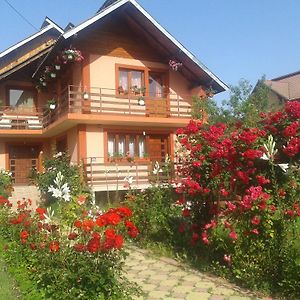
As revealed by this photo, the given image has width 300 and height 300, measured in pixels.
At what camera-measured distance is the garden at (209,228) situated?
4.44m

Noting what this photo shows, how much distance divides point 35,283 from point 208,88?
1533 centimetres

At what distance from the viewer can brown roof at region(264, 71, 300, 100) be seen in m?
38.4

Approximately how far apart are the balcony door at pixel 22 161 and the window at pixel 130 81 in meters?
7.22

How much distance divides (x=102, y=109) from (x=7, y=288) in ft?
36.8

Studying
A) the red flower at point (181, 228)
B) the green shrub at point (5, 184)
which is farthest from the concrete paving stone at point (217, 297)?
the green shrub at point (5, 184)

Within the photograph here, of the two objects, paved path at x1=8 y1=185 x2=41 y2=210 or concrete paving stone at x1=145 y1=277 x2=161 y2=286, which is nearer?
concrete paving stone at x1=145 y1=277 x2=161 y2=286

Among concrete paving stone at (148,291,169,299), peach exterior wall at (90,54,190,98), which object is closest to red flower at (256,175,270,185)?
concrete paving stone at (148,291,169,299)

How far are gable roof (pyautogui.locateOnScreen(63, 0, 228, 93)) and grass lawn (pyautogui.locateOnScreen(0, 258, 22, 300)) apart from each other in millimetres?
11183

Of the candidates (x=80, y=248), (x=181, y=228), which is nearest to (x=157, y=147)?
(x=181, y=228)

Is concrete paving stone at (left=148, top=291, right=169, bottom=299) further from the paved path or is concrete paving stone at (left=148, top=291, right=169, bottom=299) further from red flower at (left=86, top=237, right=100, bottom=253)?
the paved path

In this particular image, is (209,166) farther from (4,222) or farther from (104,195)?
(104,195)

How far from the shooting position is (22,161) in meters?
21.2

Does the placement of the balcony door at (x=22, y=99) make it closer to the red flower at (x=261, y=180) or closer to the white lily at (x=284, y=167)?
the red flower at (x=261, y=180)

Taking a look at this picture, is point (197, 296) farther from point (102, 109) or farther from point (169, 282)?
point (102, 109)
